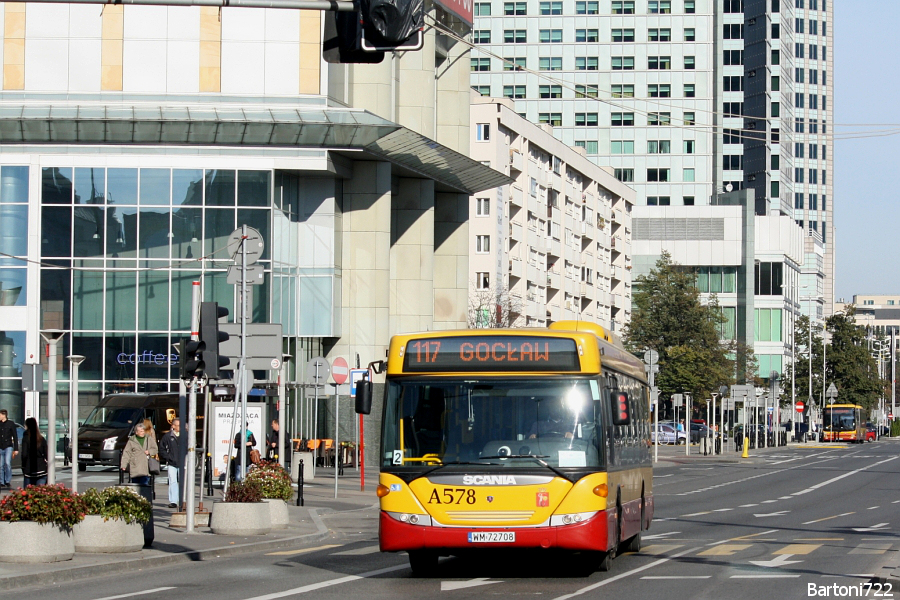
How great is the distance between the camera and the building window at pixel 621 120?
123 m

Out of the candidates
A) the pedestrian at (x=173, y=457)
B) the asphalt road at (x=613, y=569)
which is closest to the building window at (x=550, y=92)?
the asphalt road at (x=613, y=569)

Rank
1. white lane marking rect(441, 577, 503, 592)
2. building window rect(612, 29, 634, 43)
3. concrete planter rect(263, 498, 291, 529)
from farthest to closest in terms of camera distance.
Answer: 1. building window rect(612, 29, 634, 43)
2. concrete planter rect(263, 498, 291, 529)
3. white lane marking rect(441, 577, 503, 592)

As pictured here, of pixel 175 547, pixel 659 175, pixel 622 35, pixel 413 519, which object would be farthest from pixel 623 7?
pixel 413 519

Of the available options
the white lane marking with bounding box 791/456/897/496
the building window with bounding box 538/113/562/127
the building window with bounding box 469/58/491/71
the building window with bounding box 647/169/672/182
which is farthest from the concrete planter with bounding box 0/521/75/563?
the building window with bounding box 647/169/672/182

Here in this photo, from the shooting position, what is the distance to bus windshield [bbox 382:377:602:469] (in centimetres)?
1405

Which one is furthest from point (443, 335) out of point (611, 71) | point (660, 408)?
point (611, 71)

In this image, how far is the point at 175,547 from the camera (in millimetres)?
17906

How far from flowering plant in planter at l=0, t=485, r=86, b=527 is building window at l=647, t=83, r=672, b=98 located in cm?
11131

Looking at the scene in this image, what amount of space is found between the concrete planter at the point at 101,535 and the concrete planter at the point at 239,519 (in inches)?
120

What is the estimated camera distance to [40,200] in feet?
147

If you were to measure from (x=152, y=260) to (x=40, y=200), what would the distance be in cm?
415

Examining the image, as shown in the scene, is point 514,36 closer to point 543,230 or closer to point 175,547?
point 543,230

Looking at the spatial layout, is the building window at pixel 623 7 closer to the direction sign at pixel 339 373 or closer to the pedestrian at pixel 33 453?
the direction sign at pixel 339 373

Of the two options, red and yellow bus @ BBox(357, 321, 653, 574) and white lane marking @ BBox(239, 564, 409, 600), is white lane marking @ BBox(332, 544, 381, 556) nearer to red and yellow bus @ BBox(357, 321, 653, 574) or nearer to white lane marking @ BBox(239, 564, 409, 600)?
white lane marking @ BBox(239, 564, 409, 600)
